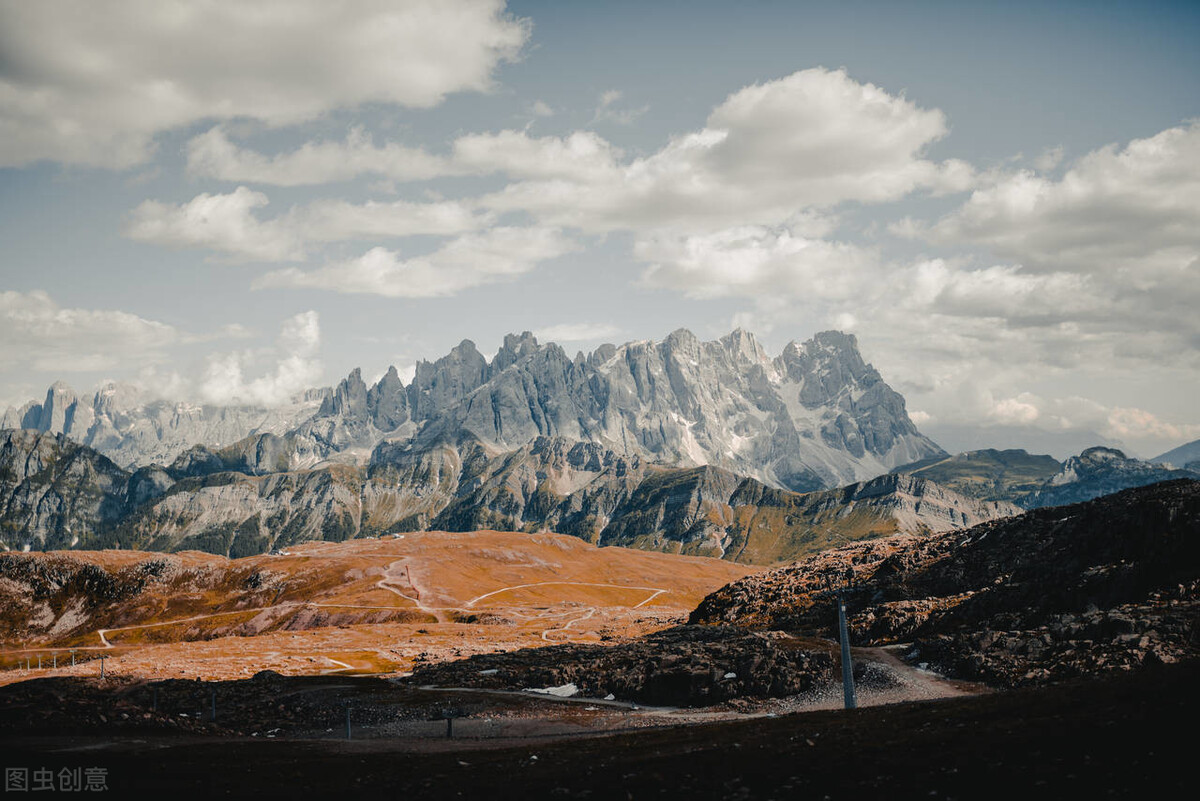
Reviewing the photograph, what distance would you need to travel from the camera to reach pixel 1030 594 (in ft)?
321

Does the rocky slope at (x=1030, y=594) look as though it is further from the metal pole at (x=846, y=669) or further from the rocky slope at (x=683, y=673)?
the rocky slope at (x=683, y=673)

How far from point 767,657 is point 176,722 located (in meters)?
60.5

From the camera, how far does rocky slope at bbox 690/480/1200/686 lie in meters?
66.7

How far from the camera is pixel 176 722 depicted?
60.7 m

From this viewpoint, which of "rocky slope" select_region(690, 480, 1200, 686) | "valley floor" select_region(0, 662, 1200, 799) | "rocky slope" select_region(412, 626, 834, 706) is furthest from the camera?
"rocky slope" select_region(412, 626, 834, 706)

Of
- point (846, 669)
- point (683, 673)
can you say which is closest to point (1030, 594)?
point (683, 673)

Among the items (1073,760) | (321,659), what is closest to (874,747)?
(1073,760)

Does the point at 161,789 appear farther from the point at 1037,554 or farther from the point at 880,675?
the point at 1037,554

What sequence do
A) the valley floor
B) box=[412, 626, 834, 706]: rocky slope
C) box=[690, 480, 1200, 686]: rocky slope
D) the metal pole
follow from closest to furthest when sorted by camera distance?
the valley floor
the metal pole
box=[690, 480, 1200, 686]: rocky slope
box=[412, 626, 834, 706]: rocky slope

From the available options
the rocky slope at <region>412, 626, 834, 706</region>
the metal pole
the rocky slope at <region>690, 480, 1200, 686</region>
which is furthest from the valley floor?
the rocky slope at <region>412, 626, 834, 706</region>

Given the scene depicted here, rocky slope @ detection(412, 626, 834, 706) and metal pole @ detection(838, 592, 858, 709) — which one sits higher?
metal pole @ detection(838, 592, 858, 709)

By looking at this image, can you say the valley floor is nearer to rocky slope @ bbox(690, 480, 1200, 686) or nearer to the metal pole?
the metal pole

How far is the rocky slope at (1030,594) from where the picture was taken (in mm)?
66663

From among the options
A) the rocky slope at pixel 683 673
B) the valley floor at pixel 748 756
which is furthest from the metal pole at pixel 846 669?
the rocky slope at pixel 683 673
